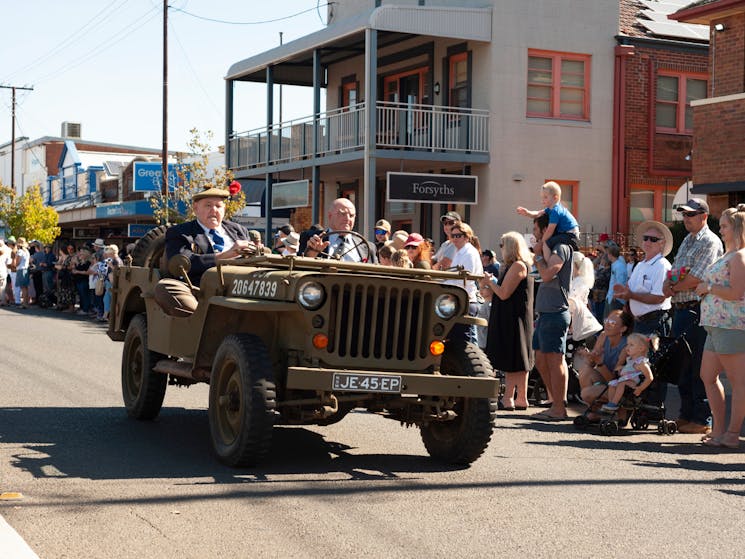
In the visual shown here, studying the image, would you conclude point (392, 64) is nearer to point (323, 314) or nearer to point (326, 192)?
point (326, 192)

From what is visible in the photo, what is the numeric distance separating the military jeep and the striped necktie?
90 centimetres

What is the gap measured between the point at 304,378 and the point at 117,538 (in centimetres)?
182

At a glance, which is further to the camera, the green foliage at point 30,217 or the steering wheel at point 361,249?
the green foliage at point 30,217

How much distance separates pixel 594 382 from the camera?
1073 centimetres

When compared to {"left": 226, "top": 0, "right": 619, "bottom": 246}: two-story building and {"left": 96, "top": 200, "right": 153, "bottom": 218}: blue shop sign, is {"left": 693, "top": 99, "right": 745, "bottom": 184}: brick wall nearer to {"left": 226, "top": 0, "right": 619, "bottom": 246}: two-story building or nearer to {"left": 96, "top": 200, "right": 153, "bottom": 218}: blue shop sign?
{"left": 226, "top": 0, "right": 619, "bottom": 246}: two-story building

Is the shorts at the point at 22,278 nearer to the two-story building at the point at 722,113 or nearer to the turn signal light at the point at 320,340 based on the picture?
the two-story building at the point at 722,113

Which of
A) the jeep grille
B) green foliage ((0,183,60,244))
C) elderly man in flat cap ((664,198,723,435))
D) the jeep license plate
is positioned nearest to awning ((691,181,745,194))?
elderly man in flat cap ((664,198,723,435))

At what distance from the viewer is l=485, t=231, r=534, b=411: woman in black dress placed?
1140 centimetres

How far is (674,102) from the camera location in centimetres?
2948

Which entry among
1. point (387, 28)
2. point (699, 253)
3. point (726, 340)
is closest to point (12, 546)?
point (726, 340)

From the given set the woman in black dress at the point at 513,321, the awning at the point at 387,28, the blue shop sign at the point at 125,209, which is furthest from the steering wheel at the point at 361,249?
the blue shop sign at the point at 125,209

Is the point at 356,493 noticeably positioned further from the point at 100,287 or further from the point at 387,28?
the point at 387,28

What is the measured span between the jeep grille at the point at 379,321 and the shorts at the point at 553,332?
3593 mm

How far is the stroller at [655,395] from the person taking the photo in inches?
401
